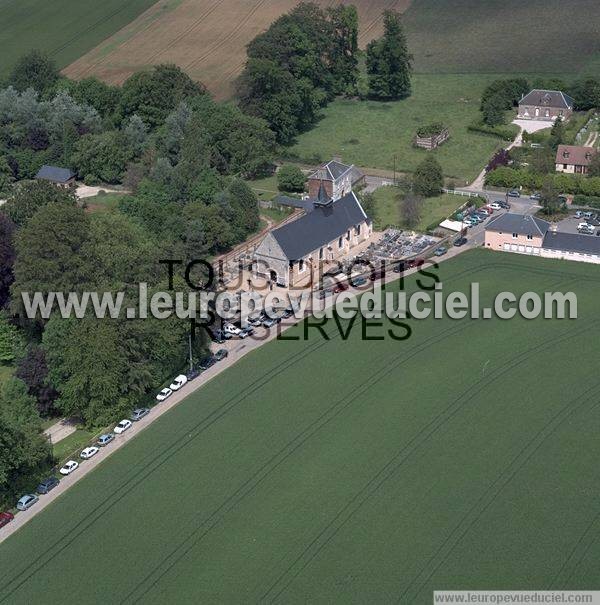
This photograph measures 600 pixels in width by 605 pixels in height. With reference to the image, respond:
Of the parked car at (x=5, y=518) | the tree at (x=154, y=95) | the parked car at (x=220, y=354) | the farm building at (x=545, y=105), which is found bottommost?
the parked car at (x=5, y=518)

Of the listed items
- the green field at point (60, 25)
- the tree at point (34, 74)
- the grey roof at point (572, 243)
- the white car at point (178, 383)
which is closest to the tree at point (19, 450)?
the white car at point (178, 383)

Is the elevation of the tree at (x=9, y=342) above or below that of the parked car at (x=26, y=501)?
above

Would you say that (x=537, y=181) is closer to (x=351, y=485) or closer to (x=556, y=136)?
(x=556, y=136)

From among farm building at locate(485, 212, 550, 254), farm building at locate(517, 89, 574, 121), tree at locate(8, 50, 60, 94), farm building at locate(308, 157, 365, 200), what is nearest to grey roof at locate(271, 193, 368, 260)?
farm building at locate(308, 157, 365, 200)

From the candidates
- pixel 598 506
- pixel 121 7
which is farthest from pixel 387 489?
pixel 121 7

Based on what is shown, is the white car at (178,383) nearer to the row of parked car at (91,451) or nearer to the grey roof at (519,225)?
the row of parked car at (91,451)

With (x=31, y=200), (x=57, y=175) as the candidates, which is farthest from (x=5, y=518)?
(x=57, y=175)

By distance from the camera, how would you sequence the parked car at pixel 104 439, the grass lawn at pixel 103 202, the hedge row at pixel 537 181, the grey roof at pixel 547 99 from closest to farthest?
the parked car at pixel 104 439 < the grass lawn at pixel 103 202 < the hedge row at pixel 537 181 < the grey roof at pixel 547 99

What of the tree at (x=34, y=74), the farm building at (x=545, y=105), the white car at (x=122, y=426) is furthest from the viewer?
the tree at (x=34, y=74)
